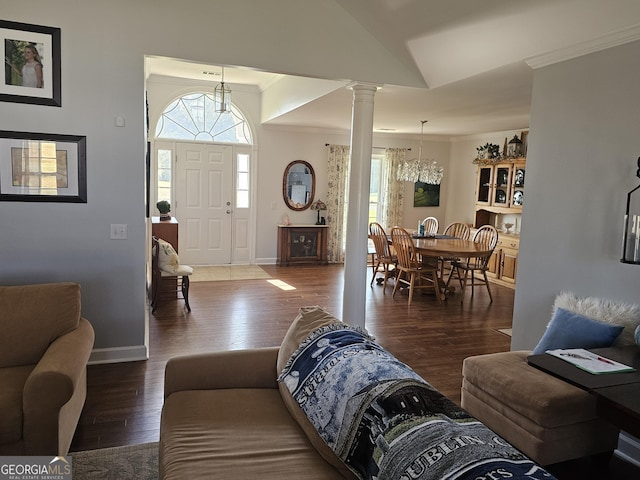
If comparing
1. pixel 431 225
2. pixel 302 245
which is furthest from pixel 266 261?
pixel 431 225

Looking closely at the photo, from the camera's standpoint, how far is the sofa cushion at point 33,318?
2555 mm

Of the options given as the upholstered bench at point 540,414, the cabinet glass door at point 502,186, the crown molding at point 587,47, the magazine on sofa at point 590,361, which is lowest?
the upholstered bench at point 540,414

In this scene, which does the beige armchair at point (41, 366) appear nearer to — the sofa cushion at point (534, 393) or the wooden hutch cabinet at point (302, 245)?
the sofa cushion at point (534, 393)

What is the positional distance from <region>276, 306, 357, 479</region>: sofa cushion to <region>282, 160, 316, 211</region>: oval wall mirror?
6179 mm

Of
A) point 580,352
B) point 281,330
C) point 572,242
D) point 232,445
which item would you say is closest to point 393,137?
point 281,330

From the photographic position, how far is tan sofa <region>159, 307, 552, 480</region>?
4.54ft

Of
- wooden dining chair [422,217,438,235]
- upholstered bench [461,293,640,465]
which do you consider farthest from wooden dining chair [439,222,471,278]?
upholstered bench [461,293,640,465]

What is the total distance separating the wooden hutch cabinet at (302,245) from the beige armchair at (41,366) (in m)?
5.62

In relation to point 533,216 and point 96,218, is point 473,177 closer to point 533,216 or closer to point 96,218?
point 533,216

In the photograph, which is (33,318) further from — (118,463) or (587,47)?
(587,47)

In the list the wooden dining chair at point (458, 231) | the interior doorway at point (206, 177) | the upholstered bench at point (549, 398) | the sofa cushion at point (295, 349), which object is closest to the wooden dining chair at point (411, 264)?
the wooden dining chair at point (458, 231)

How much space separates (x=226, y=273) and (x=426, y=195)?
4286mm

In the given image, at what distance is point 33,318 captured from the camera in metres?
2.64

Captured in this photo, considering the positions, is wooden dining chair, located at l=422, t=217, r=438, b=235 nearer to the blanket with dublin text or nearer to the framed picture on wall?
the framed picture on wall
